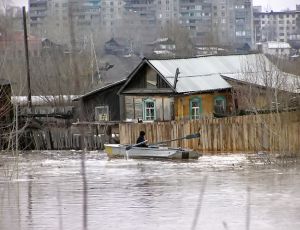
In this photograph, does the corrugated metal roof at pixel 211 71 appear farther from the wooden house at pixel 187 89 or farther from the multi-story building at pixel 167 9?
the multi-story building at pixel 167 9

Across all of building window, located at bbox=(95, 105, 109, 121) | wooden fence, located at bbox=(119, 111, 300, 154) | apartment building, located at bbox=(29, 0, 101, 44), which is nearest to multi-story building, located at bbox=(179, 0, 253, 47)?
→ apartment building, located at bbox=(29, 0, 101, 44)

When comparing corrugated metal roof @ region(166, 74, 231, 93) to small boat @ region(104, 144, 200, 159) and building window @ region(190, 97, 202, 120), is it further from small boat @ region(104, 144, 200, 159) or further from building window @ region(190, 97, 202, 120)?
small boat @ region(104, 144, 200, 159)

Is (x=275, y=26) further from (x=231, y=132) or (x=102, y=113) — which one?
(x=231, y=132)

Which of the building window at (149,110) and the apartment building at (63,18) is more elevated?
the apartment building at (63,18)

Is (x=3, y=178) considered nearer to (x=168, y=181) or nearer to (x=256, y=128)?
(x=168, y=181)

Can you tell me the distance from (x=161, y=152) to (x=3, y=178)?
24.9 feet

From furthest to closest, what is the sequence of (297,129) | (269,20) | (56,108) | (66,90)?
(269,20) < (66,90) < (56,108) < (297,129)

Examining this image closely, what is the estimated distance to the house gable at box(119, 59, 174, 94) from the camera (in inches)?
1788

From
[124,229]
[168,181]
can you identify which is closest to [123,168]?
[168,181]

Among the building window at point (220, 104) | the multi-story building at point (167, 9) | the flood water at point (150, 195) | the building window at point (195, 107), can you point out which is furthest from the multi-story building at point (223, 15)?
the flood water at point (150, 195)

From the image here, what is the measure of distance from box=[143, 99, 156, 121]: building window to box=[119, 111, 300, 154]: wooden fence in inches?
134

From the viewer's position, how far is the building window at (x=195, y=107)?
149 feet

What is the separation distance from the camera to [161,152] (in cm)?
3747

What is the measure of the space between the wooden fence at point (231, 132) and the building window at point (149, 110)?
11.1 feet
